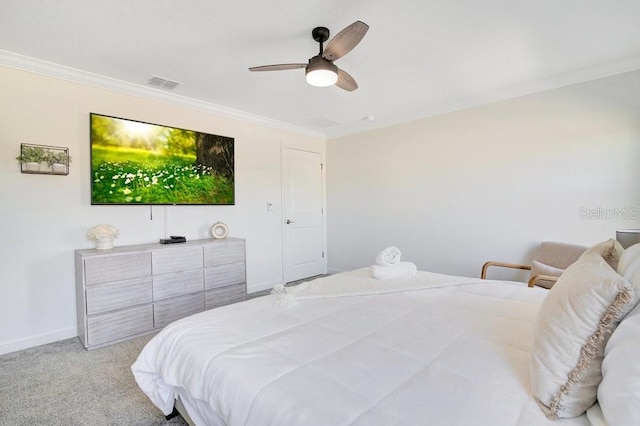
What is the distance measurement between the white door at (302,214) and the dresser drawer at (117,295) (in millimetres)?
2177

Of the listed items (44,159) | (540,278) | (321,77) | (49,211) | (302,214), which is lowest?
(540,278)

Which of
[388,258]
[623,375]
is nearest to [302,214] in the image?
[388,258]

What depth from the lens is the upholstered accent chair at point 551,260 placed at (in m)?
2.81

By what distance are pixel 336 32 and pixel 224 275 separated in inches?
107

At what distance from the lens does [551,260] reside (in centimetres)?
300

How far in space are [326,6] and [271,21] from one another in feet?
1.38

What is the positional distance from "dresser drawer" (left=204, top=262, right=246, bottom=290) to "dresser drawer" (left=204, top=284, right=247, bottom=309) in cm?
5

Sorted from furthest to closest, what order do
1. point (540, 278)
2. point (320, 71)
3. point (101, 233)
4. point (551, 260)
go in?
point (551, 260), point (101, 233), point (540, 278), point (320, 71)

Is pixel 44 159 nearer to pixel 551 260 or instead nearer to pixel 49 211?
pixel 49 211

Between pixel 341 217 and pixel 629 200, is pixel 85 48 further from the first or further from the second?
pixel 629 200

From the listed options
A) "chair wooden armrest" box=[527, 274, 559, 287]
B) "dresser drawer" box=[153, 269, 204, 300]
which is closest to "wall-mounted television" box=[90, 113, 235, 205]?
"dresser drawer" box=[153, 269, 204, 300]

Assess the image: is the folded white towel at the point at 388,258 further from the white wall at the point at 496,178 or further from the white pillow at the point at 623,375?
the white wall at the point at 496,178

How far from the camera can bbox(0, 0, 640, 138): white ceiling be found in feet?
6.64

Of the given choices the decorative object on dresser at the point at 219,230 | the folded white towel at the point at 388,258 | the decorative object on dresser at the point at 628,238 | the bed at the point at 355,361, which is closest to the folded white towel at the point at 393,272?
the folded white towel at the point at 388,258
